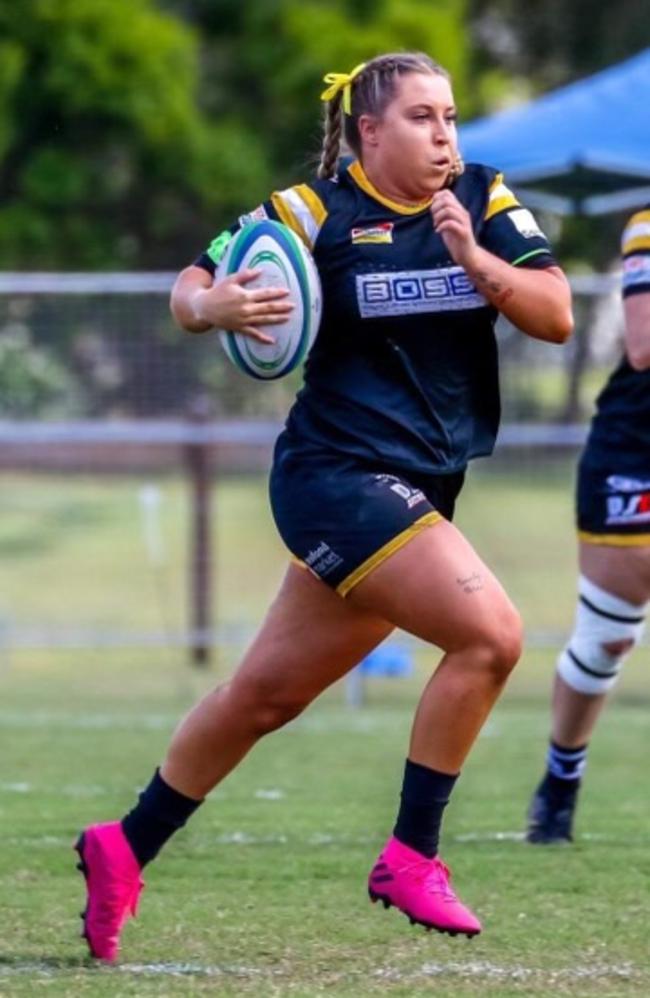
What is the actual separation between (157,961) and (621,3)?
29543 mm

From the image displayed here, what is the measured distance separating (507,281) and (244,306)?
536mm

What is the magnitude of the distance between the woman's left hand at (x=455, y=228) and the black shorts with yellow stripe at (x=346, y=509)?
481 mm

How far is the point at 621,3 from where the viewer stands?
32.7m

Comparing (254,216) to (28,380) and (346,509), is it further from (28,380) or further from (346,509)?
(28,380)

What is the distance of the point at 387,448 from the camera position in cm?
460

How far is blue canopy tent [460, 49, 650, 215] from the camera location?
34.4 ft

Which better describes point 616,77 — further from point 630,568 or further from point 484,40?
point 484,40

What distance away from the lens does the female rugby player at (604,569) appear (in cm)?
→ 623

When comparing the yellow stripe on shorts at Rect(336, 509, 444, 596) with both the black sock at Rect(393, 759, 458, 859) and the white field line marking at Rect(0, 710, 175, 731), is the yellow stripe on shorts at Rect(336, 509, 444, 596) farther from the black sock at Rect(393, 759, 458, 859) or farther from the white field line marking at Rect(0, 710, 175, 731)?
the white field line marking at Rect(0, 710, 175, 731)

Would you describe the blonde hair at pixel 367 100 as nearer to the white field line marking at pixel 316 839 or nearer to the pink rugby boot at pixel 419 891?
the pink rugby boot at pixel 419 891

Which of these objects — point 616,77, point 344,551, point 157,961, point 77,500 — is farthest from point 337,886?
point 77,500

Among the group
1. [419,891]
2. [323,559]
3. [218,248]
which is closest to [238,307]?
[218,248]

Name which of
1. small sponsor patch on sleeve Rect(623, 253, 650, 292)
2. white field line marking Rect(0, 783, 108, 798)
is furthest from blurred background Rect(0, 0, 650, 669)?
small sponsor patch on sleeve Rect(623, 253, 650, 292)

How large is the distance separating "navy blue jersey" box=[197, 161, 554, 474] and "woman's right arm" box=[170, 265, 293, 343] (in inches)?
7.1
